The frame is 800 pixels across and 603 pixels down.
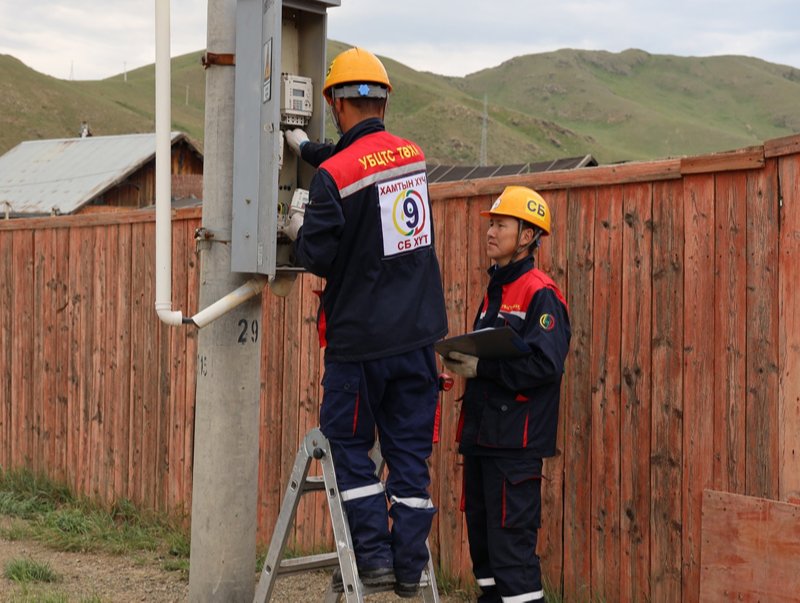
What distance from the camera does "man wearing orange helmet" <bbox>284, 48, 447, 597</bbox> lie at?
400 centimetres

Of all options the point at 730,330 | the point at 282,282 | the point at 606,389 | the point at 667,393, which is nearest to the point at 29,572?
the point at 282,282

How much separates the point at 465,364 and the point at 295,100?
139cm

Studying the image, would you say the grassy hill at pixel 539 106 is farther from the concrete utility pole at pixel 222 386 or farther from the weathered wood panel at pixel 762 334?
the weathered wood panel at pixel 762 334

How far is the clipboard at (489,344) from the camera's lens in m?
4.30

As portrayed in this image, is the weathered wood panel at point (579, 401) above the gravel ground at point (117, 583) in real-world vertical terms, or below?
above

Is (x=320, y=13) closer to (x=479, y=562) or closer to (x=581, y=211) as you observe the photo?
(x=581, y=211)

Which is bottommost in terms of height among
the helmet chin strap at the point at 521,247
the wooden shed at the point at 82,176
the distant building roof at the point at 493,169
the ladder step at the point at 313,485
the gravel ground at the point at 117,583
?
the gravel ground at the point at 117,583

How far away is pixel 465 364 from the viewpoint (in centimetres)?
462

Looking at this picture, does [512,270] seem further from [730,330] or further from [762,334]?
[762,334]

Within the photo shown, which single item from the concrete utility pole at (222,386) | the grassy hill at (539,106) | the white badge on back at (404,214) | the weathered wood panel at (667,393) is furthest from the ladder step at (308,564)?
the grassy hill at (539,106)

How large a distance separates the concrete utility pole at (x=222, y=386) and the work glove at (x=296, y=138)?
0.26 meters

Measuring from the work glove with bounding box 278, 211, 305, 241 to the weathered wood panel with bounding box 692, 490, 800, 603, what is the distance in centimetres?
216

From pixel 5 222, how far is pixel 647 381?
652cm

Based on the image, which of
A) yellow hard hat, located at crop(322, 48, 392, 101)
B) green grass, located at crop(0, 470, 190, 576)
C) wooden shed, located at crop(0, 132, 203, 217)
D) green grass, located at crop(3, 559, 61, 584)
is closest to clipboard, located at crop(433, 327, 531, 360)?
yellow hard hat, located at crop(322, 48, 392, 101)
